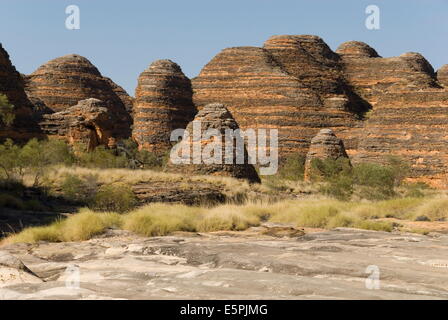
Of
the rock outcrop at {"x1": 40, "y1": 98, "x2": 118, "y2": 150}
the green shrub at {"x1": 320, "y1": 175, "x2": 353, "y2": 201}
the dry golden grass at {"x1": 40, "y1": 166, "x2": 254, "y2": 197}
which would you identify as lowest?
the green shrub at {"x1": 320, "y1": 175, "x2": 353, "y2": 201}

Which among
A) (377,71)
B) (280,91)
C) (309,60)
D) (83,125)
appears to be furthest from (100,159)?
(377,71)

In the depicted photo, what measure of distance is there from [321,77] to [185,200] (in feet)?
174

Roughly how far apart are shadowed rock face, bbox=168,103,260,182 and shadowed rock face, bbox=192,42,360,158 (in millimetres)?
33290

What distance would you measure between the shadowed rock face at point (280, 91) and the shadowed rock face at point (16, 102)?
31.0m

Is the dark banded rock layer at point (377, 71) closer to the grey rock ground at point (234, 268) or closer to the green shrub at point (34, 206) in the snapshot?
the green shrub at point (34, 206)

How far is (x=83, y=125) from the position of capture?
40.7 meters

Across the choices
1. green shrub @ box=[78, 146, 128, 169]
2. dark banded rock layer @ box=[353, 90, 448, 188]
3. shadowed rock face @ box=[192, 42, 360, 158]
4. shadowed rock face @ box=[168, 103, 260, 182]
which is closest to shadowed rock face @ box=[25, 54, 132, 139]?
shadowed rock face @ box=[192, 42, 360, 158]

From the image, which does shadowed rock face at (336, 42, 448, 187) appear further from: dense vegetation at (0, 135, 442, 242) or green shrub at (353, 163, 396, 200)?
green shrub at (353, 163, 396, 200)

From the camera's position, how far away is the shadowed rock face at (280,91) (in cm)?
6556

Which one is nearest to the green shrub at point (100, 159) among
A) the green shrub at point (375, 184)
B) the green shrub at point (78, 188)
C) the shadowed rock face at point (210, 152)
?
the shadowed rock face at point (210, 152)

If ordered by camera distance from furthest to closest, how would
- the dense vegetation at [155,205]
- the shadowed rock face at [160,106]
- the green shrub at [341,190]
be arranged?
the shadowed rock face at [160,106] → the green shrub at [341,190] → the dense vegetation at [155,205]

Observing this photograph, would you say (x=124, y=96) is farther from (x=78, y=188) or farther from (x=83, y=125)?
(x=78, y=188)

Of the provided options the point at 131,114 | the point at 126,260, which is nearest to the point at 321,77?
the point at 131,114

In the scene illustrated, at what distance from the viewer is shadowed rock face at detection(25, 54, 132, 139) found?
64750mm
